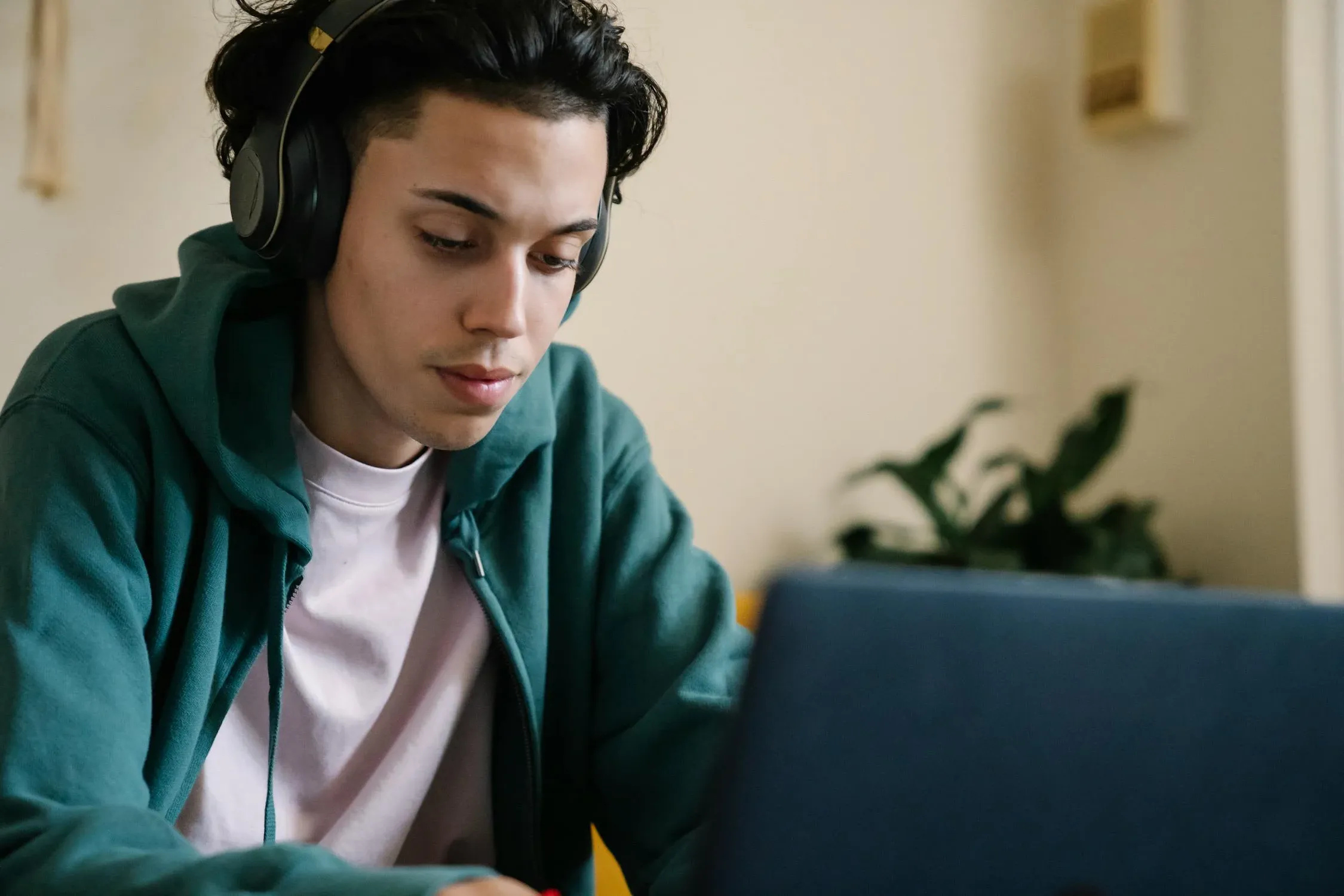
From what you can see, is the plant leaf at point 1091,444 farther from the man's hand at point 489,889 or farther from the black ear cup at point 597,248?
the man's hand at point 489,889

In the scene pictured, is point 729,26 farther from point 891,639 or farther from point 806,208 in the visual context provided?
point 891,639

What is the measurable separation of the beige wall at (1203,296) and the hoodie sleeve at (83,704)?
198 cm

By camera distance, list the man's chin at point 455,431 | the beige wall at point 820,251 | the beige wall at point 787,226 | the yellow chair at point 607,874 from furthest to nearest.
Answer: the beige wall at point 820,251 → the beige wall at point 787,226 → the yellow chair at point 607,874 → the man's chin at point 455,431

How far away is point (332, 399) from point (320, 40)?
1.02 ft

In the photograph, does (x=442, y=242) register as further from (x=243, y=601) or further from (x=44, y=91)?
(x=44, y=91)

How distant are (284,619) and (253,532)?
9 centimetres

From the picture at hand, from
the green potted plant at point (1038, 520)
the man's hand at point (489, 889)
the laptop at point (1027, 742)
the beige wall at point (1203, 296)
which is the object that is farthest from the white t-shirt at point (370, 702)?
the beige wall at point (1203, 296)

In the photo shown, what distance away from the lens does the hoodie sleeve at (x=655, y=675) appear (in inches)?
42.8

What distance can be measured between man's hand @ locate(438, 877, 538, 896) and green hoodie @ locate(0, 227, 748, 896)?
0.6 inches

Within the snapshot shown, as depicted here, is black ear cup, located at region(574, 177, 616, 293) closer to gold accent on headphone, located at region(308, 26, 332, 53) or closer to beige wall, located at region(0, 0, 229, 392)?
gold accent on headphone, located at region(308, 26, 332, 53)

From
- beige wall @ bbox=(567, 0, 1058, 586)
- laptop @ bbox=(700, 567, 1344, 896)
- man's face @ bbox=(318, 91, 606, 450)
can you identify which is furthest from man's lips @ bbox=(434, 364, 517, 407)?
beige wall @ bbox=(567, 0, 1058, 586)

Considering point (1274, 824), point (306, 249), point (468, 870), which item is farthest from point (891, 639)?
point (306, 249)

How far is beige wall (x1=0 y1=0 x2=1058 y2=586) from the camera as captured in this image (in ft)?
5.16

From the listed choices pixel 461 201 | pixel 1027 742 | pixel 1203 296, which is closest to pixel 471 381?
pixel 461 201
